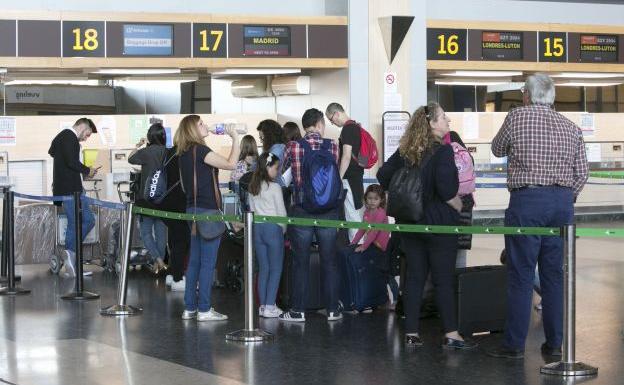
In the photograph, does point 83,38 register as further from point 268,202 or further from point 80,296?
point 268,202

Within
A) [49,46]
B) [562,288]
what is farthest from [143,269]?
[562,288]

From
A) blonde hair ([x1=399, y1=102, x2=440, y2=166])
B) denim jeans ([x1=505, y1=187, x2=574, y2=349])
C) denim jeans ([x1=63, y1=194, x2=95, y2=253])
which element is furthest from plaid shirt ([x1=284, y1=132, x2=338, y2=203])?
denim jeans ([x1=63, y1=194, x2=95, y2=253])

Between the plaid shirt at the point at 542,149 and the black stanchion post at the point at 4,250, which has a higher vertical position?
the plaid shirt at the point at 542,149

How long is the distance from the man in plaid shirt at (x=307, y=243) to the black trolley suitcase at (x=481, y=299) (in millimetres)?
1220

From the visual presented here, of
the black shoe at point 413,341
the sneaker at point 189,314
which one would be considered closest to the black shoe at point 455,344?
the black shoe at point 413,341

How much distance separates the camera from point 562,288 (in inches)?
307

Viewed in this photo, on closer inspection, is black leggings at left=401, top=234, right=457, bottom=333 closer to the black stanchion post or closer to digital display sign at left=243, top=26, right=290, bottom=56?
the black stanchion post

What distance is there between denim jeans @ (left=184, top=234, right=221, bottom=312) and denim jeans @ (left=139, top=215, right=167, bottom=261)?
3077mm

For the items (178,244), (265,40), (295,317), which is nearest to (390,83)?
(265,40)

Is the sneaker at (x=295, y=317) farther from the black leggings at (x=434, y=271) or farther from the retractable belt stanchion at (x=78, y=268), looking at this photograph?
the retractable belt stanchion at (x=78, y=268)

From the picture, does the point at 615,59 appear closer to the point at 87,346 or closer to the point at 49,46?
the point at 49,46

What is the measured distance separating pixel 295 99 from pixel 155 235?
4.42 meters

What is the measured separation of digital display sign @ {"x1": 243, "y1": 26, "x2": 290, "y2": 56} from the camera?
15.3 metres

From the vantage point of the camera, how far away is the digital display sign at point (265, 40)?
15.3m
